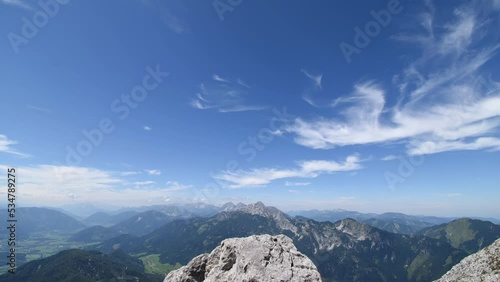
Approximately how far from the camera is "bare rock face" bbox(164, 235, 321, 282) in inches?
783

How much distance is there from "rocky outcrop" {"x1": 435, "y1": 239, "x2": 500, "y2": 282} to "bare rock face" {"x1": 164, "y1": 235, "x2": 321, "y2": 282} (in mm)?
91182

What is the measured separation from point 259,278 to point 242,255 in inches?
122

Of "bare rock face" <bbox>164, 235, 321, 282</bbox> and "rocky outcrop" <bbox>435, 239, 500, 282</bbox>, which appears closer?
"bare rock face" <bbox>164, 235, 321, 282</bbox>

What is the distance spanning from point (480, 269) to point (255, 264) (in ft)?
338

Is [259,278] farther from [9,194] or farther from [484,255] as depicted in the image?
[484,255]

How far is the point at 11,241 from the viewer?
192ft

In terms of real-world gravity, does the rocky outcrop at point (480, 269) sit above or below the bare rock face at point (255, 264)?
below

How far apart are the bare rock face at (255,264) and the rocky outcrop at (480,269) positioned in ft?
299

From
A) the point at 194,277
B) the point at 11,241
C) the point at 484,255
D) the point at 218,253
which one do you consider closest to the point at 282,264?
the point at 218,253

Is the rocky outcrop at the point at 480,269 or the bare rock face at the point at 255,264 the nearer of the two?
the bare rock face at the point at 255,264

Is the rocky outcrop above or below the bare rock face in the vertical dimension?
below

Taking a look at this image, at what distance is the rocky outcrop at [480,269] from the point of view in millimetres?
83875

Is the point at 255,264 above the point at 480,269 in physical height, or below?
above

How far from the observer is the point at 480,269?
88.9 metres
